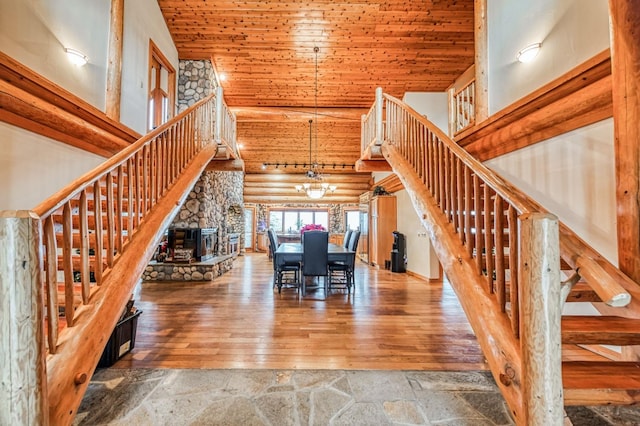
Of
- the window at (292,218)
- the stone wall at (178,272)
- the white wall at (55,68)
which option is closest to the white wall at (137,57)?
the white wall at (55,68)

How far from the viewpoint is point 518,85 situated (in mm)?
3219

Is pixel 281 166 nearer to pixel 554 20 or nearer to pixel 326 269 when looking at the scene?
pixel 326 269

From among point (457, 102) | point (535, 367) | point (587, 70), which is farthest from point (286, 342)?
point (457, 102)

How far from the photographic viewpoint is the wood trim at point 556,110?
7.13 ft

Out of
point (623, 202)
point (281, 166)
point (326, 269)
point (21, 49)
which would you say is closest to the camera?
point (623, 202)

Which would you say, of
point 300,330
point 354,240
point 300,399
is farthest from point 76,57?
point 354,240

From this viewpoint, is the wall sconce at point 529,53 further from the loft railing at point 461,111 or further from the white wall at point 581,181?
the loft railing at point 461,111

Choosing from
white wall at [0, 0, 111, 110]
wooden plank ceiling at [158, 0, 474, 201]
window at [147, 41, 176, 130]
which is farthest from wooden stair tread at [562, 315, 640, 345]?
window at [147, 41, 176, 130]

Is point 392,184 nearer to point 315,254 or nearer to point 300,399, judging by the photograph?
point 315,254

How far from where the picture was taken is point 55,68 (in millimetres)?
2836

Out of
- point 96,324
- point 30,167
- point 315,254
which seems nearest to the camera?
point 96,324

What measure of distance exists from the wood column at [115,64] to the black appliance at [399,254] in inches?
227

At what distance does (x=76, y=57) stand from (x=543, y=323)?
4606 millimetres

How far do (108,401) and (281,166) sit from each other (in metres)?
9.23
